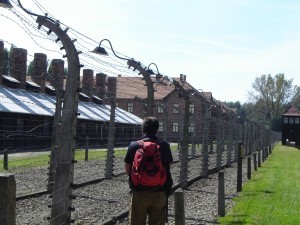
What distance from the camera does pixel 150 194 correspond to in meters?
5.45

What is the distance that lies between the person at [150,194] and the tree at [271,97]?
88548 millimetres

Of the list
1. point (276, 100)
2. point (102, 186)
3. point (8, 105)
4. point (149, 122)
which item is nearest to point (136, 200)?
point (149, 122)

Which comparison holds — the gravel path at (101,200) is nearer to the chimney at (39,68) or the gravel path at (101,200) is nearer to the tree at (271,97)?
the chimney at (39,68)

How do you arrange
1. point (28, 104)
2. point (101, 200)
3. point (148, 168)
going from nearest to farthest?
point (148, 168) < point (101, 200) < point (28, 104)

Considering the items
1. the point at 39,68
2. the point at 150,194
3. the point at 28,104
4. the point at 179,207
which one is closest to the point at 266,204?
the point at 179,207

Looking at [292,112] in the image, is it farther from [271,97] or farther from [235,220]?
[235,220]

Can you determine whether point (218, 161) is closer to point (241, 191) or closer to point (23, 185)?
point (241, 191)

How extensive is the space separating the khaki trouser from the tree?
290 ft

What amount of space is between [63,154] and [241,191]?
8082mm

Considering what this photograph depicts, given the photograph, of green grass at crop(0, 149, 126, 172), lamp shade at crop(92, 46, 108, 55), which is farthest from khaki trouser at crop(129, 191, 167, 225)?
green grass at crop(0, 149, 126, 172)

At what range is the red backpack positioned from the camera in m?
5.26

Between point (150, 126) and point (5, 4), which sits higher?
point (5, 4)

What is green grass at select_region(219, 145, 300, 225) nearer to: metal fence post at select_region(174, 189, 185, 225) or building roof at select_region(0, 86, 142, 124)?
metal fence post at select_region(174, 189, 185, 225)

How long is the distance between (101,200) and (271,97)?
8743cm
